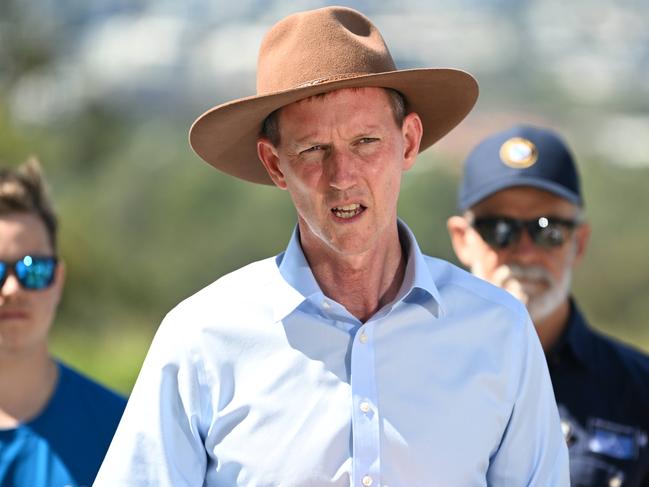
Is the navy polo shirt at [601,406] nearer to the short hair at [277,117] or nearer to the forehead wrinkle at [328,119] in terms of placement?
the short hair at [277,117]

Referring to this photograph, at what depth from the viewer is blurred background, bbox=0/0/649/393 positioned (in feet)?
58.3

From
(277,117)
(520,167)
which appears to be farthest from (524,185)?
(277,117)

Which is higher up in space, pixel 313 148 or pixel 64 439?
pixel 313 148

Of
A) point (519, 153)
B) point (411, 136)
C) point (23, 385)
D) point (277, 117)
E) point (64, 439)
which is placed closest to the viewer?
point (277, 117)

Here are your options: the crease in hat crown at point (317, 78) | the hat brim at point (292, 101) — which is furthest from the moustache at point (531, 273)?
the crease in hat crown at point (317, 78)

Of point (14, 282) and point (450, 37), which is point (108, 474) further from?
point (450, 37)

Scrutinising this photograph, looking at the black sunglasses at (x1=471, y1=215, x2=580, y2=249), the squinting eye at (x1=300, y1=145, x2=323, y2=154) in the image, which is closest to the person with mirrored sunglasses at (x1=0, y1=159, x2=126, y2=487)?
the black sunglasses at (x1=471, y1=215, x2=580, y2=249)

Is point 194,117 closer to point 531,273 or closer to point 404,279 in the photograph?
point 531,273

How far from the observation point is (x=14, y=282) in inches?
165

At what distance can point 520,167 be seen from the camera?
4328 millimetres

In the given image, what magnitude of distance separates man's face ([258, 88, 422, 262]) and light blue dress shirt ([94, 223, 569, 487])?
0.50 feet

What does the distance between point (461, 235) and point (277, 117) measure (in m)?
1.73

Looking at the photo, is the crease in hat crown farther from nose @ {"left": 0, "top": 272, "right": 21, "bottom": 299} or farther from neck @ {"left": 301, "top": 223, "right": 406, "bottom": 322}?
nose @ {"left": 0, "top": 272, "right": 21, "bottom": 299}

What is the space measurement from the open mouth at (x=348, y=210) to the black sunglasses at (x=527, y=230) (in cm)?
160
